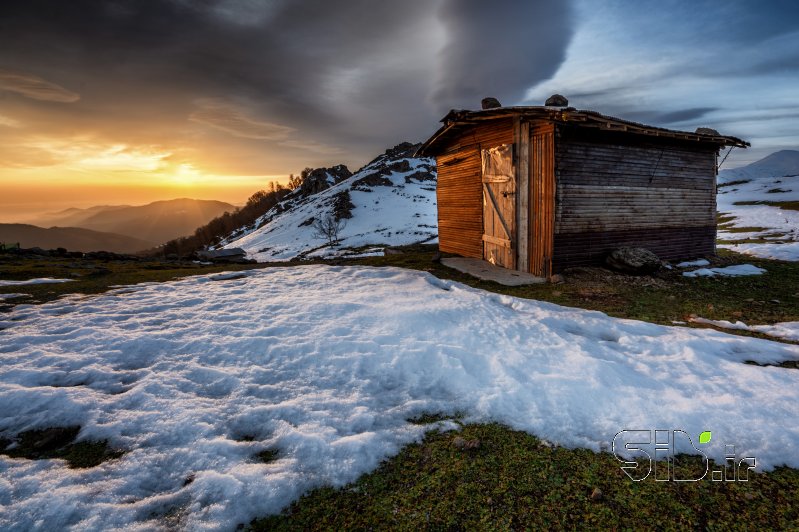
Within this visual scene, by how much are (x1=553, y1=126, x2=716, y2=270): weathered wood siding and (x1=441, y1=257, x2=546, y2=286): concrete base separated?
1162 mm

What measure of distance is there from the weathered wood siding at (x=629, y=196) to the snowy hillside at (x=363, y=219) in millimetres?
22919

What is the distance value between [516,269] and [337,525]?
1123 centimetres

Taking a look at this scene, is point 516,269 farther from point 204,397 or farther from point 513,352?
point 204,397

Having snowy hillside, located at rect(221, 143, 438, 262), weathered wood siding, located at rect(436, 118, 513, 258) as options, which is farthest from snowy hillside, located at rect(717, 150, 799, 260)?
snowy hillside, located at rect(221, 143, 438, 262)

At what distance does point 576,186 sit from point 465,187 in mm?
5109

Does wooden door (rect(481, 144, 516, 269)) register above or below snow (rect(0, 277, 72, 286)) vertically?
above

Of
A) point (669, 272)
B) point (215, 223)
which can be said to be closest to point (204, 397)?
point (669, 272)

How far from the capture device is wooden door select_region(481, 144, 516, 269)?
12.5 metres

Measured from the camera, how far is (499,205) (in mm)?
13289

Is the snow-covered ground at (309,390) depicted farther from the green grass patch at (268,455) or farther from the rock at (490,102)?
the rock at (490,102)

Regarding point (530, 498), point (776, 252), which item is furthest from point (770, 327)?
point (776, 252)

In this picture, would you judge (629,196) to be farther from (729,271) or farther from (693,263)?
(729,271)

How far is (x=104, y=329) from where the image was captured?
6.93 m

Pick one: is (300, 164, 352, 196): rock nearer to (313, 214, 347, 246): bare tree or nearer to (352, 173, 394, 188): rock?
(352, 173, 394, 188): rock
